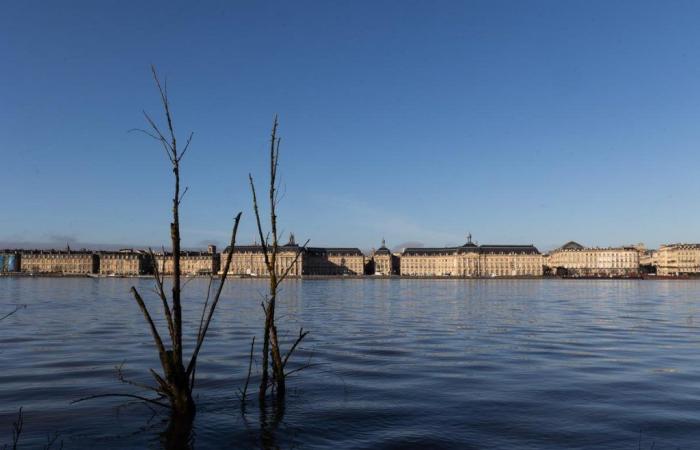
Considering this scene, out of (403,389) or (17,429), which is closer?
(17,429)

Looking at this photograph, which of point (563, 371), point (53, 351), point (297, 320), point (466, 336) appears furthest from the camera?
point (297, 320)

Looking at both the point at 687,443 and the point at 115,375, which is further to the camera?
the point at 115,375

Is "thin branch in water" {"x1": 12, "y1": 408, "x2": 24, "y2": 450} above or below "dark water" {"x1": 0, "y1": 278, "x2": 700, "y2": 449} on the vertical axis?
above

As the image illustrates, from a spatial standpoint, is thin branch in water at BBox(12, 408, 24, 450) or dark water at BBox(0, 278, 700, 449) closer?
thin branch in water at BBox(12, 408, 24, 450)

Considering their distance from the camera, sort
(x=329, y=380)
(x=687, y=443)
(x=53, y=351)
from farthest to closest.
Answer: (x=53, y=351) < (x=329, y=380) < (x=687, y=443)

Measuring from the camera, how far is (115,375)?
18719mm

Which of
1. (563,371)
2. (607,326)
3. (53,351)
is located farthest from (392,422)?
(607,326)

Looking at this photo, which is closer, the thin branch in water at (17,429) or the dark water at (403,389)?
the thin branch in water at (17,429)

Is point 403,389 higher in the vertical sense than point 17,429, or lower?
lower

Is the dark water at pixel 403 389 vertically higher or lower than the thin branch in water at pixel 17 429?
lower

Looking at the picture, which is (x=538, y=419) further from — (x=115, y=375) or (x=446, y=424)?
(x=115, y=375)

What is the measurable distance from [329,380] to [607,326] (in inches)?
951

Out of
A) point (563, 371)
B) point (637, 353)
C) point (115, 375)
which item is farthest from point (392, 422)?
point (637, 353)

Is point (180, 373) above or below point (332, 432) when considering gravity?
above
